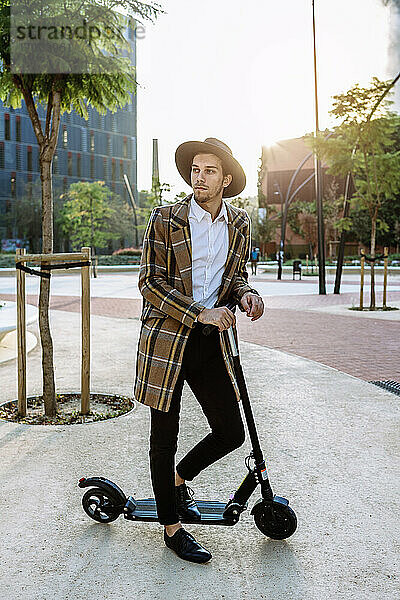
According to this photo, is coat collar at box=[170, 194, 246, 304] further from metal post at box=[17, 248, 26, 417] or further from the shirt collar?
metal post at box=[17, 248, 26, 417]

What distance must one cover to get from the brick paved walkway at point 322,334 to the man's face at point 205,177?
493 cm

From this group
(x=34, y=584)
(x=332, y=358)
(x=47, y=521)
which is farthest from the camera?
(x=332, y=358)

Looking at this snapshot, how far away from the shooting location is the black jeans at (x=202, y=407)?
3.17 metres

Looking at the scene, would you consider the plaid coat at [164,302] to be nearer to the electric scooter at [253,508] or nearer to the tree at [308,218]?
the electric scooter at [253,508]

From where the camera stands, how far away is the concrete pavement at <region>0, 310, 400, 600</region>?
2904 millimetres

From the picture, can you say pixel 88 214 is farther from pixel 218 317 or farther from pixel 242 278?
pixel 218 317

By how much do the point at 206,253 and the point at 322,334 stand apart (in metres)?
8.63

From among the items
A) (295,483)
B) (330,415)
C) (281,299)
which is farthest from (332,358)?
(281,299)

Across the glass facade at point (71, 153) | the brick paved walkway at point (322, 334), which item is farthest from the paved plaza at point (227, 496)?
the glass facade at point (71, 153)

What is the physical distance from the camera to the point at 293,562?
311 cm

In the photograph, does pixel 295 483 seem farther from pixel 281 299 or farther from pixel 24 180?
pixel 24 180

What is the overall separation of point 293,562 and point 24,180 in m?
62.1

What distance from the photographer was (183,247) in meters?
3.14

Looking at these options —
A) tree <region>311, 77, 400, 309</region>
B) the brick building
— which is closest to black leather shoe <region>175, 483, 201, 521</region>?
tree <region>311, 77, 400, 309</region>
